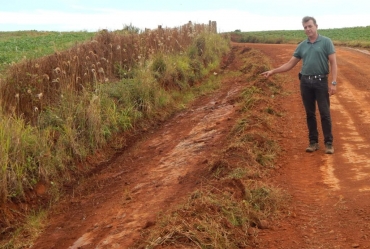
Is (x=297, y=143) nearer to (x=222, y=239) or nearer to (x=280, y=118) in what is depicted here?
(x=280, y=118)

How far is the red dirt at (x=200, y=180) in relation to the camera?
15.9ft

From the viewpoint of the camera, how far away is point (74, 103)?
8.76m

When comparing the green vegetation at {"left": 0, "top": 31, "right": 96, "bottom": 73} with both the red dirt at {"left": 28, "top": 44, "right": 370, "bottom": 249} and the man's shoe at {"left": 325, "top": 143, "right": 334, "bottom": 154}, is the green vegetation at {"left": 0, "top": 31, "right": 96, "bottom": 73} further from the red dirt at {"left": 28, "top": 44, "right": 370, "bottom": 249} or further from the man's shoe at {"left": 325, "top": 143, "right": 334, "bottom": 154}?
the man's shoe at {"left": 325, "top": 143, "right": 334, "bottom": 154}

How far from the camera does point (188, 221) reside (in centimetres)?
474

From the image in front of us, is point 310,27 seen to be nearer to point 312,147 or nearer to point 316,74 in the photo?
point 316,74

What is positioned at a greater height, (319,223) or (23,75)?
(23,75)

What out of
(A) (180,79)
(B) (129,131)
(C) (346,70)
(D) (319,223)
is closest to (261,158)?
(D) (319,223)

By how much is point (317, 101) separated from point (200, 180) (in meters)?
2.28

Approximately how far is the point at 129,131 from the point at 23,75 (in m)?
2.19

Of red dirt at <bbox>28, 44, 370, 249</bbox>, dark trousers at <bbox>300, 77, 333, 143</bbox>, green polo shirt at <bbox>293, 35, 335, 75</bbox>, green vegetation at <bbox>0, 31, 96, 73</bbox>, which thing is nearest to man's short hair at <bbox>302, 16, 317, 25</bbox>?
green polo shirt at <bbox>293, 35, 335, 75</bbox>

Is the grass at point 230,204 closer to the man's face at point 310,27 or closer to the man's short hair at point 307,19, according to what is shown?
the man's face at point 310,27

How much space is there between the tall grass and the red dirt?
0.52 meters

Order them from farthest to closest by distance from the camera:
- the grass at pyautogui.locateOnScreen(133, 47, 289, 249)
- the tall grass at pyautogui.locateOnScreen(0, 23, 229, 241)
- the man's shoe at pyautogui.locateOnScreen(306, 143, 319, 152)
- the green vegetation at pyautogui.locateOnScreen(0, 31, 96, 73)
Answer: the green vegetation at pyautogui.locateOnScreen(0, 31, 96, 73)
the man's shoe at pyautogui.locateOnScreen(306, 143, 319, 152)
the tall grass at pyautogui.locateOnScreen(0, 23, 229, 241)
the grass at pyautogui.locateOnScreen(133, 47, 289, 249)

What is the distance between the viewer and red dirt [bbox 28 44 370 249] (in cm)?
483
